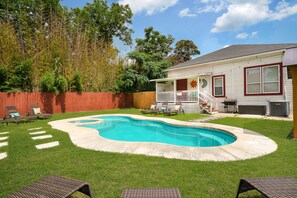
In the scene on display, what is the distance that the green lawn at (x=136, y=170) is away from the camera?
115 inches

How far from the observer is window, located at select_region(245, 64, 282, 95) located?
36.7ft

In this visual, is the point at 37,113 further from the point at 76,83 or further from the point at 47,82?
the point at 76,83

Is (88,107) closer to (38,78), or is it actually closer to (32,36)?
(38,78)

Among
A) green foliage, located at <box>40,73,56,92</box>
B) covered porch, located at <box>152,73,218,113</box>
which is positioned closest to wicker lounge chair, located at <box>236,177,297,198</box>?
covered porch, located at <box>152,73,218,113</box>

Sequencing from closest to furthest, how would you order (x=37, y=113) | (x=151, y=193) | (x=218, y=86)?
(x=151, y=193) → (x=37, y=113) → (x=218, y=86)

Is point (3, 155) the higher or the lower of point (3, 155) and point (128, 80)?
the lower

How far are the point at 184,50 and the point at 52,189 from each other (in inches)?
1310

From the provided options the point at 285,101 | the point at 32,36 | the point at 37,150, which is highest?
the point at 32,36

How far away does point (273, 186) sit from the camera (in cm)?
221

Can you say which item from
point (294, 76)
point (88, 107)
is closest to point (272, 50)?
point (294, 76)

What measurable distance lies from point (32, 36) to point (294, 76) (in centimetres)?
1871

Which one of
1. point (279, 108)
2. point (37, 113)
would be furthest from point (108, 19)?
point (279, 108)

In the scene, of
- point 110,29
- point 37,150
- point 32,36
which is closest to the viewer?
point 37,150

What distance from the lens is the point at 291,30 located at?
16.5 metres
